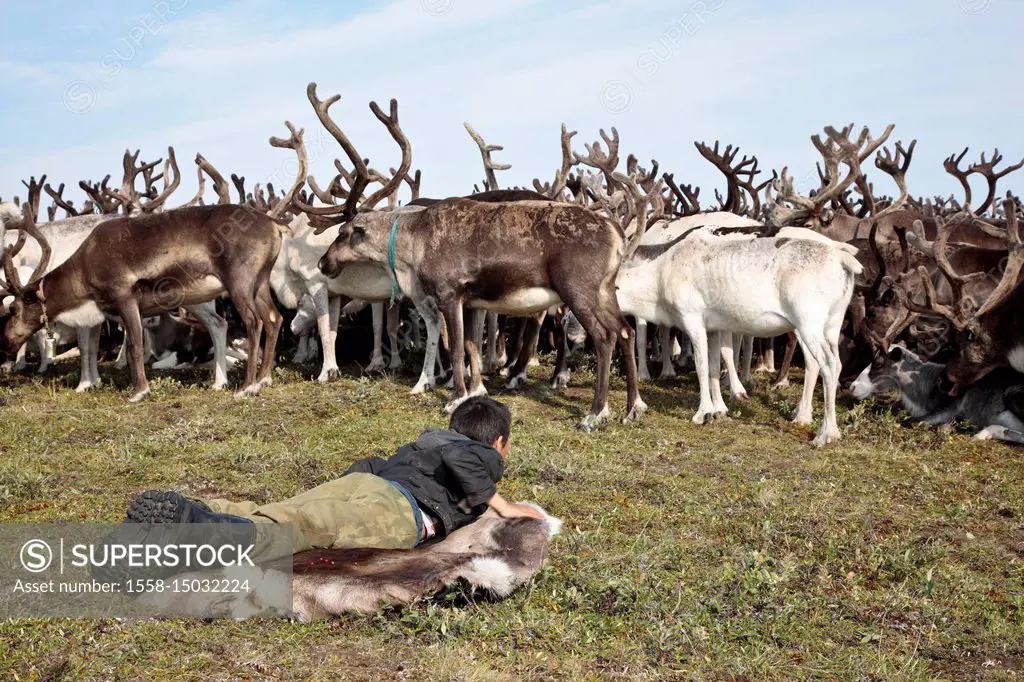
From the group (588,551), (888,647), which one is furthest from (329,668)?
(888,647)

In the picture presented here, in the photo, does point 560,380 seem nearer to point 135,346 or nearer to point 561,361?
point 561,361

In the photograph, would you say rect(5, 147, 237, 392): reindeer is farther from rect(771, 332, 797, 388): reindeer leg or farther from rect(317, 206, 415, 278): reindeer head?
rect(771, 332, 797, 388): reindeer leg

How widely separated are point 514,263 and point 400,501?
5.22 m

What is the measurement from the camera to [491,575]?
5.09 m

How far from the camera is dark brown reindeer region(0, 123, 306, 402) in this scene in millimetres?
11367

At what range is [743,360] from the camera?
503 inches

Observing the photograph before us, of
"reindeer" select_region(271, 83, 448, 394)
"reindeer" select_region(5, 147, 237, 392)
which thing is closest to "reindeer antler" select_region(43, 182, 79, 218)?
"reindeer" select_region(5, 147, 237, 392)

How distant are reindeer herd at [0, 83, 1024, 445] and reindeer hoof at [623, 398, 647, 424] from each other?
55 mm

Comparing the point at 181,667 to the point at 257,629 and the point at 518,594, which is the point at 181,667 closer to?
the point at 257,629

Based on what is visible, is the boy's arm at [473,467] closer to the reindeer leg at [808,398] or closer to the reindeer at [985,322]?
the reindeer leg at [808,398]

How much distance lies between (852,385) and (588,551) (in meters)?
6.06

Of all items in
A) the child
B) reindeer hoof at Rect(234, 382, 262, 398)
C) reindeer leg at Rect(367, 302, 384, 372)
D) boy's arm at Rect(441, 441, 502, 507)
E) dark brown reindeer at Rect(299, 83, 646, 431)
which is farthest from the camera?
reindeer leg at Rect(367, 302, 384, 372)

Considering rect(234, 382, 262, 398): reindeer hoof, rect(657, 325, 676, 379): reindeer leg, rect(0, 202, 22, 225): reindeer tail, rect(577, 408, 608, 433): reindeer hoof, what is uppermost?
rect(0, 202, 22, 225): reindeer tail

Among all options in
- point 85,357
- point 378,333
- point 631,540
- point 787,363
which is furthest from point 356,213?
point 631,540
